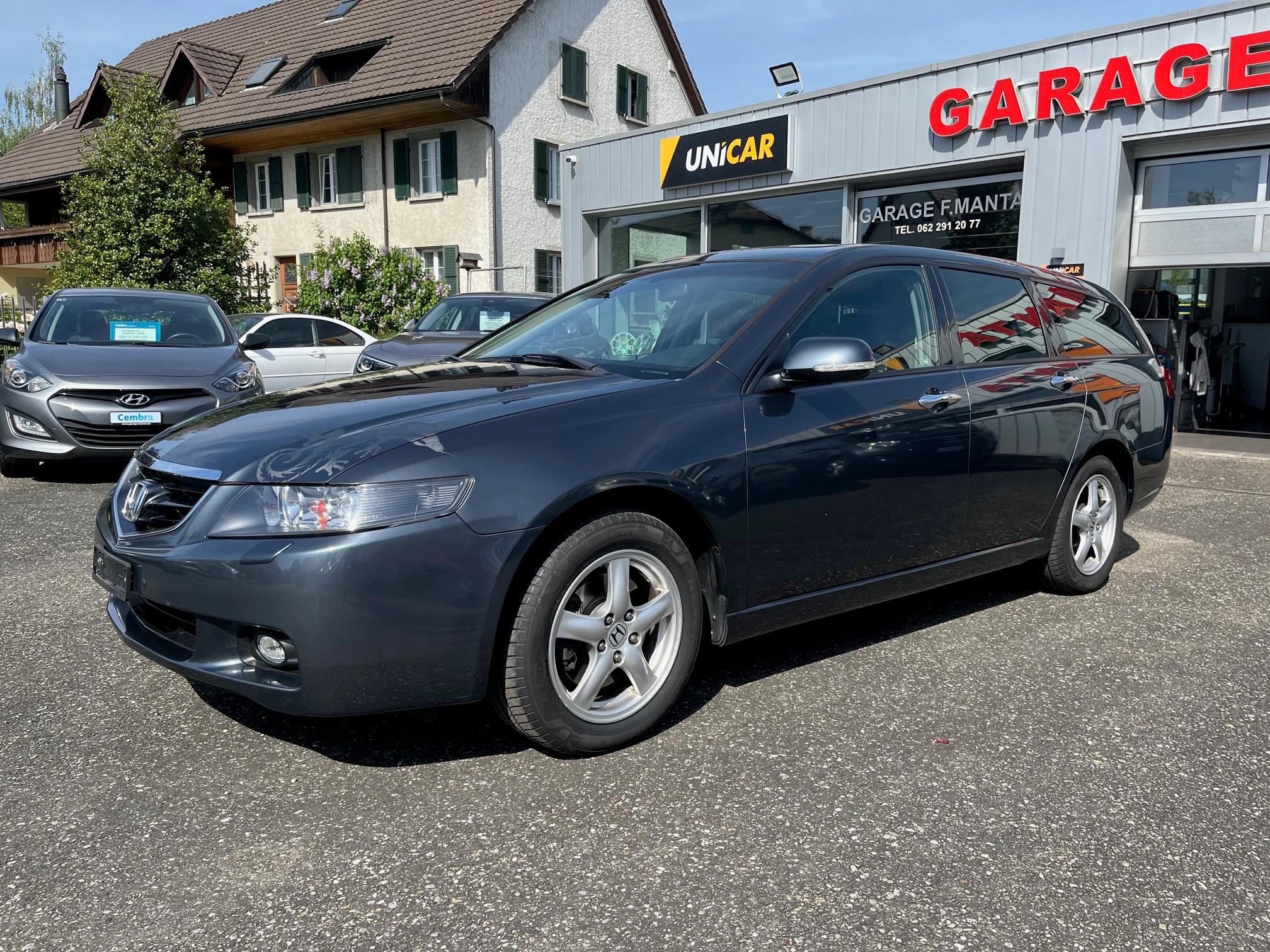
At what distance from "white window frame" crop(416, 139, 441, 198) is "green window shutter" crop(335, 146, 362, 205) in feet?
6.55

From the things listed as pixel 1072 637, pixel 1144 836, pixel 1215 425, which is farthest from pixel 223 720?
pixel 1215 425

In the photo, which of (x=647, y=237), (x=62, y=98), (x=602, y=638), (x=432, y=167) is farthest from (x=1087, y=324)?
(x=62, y=98)

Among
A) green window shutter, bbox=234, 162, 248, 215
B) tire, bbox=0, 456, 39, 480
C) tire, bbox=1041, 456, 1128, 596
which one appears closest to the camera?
tire, bbox=1041, 456, 1128, 596

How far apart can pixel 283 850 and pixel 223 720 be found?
0.88m

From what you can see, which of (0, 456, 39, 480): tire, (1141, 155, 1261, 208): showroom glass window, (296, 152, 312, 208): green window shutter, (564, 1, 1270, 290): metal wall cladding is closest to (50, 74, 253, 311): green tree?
(296, 152, 312, 208): green window shutter

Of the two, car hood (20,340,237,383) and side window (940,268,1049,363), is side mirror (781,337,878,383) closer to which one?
side window (940,268,1049,363)

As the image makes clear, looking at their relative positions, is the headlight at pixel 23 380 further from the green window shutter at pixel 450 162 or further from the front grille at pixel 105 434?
the green window shutter at pixel 450 162

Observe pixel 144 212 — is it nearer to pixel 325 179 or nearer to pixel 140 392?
pixel 325 179

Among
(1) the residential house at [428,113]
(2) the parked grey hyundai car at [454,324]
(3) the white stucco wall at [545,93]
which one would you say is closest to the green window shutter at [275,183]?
(1) the residential house at [428,113]

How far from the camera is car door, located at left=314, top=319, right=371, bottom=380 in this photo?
12.8 meters

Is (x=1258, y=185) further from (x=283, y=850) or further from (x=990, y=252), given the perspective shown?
(x=283, y=850)

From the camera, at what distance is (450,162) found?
24.4m

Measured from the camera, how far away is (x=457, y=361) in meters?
4.02

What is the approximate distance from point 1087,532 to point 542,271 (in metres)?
22.2
